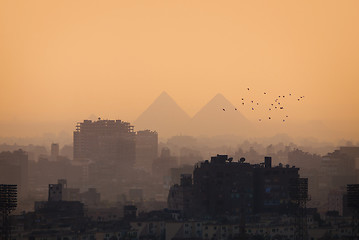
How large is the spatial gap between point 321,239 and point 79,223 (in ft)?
88.6

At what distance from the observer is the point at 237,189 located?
156125mm

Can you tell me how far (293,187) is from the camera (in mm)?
139750

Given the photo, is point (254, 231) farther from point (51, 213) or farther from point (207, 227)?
point (51, 213)

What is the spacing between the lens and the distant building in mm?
155375

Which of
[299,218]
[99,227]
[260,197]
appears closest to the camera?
[299,218]

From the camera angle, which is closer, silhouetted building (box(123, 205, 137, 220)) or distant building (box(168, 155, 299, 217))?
silhouetted building (box(123, 205, 137, 220))

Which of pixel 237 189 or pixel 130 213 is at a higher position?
pixel 237 189

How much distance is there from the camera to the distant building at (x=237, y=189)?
510 ft

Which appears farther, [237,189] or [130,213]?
[237,189]

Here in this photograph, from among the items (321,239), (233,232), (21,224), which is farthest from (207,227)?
(21,224)

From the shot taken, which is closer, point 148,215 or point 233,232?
point 233,232

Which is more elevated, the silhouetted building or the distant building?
the distant building

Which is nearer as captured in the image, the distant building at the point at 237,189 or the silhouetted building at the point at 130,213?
the silhouetted building at the point at 130,213

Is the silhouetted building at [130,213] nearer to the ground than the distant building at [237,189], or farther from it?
nearer to the ground
